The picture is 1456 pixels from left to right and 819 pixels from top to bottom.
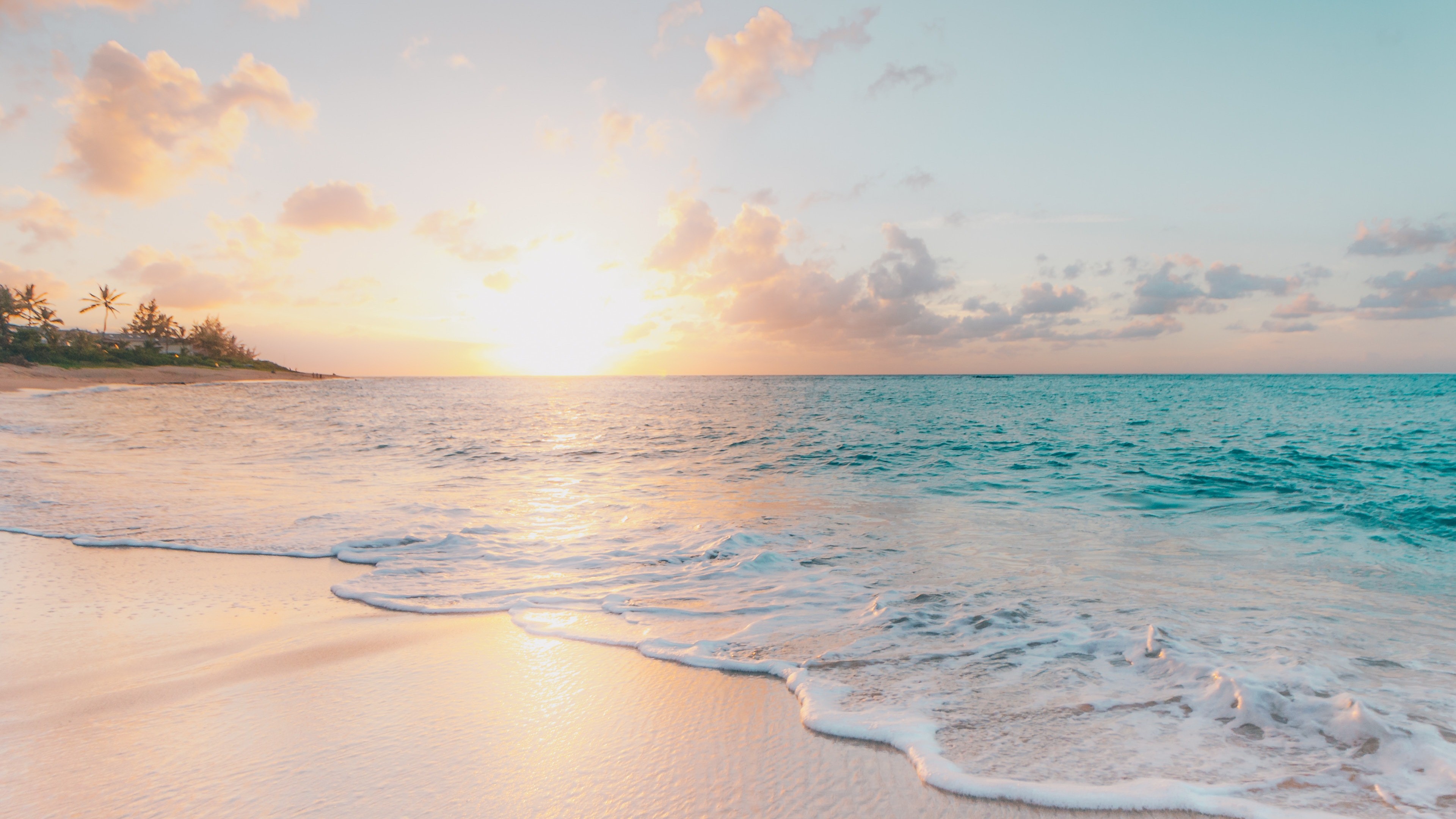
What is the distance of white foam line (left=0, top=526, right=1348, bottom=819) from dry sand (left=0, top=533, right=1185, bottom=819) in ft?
0.23

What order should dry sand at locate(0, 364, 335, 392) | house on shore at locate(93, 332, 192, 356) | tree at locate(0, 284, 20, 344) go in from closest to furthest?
dry sand at locate(0, 364, 335, 392), tree at locate(0, 284, 20, 344), house on shore at locate(93, 332, 192, 356)

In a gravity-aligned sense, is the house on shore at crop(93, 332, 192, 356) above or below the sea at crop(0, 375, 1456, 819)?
above

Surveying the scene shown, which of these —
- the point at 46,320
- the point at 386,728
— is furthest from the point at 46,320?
the point at 386,728

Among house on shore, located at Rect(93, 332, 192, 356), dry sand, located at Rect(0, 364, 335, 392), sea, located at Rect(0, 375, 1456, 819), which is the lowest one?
sea, located at Rect(0, 375, 1456, 819)

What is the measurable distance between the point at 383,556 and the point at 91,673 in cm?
323

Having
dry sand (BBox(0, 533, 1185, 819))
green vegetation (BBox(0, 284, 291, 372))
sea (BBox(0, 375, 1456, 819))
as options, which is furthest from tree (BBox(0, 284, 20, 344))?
dry sand (BBox(0, 533, 1185, 819))

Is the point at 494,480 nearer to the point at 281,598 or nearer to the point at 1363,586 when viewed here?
the point at 281,598

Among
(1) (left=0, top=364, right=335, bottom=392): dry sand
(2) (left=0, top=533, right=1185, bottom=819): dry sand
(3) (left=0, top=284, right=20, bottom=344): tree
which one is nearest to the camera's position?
(2) (left=0, top=533, right=1185, bottom=819): dry sand

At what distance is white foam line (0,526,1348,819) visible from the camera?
108 inches

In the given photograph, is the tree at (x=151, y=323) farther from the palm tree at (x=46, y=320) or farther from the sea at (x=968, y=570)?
the sea at (x=968, y=570)

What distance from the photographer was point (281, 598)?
5.66 meters

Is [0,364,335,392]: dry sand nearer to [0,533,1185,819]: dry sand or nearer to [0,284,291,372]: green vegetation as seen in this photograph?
[0,284,291,372]: green vegetation

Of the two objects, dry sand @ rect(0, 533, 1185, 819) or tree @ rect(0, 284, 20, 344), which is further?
tree @ rect(0, 284, 20, 344)

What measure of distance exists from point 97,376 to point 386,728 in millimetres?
92272
